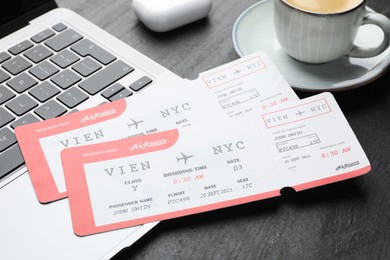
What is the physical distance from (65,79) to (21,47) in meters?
0.09

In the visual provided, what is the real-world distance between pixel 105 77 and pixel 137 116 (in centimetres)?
8

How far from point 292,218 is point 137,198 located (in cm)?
15

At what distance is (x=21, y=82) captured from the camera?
0.61 meters

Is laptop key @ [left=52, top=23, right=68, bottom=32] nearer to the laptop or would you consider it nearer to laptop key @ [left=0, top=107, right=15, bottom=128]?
the laptop

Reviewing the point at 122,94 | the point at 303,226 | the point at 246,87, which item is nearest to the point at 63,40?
the point at 122,94

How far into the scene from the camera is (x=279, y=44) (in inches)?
26.0

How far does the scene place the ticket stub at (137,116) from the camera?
533mm

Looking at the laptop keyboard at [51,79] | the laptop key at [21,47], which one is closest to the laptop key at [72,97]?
the laptop keyboard at [51,79]

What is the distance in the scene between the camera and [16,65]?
2.06 feet

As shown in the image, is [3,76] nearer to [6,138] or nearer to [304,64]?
[6,138]

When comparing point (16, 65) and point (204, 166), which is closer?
point (204, 166)

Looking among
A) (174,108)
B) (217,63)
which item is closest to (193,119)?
(174,108)

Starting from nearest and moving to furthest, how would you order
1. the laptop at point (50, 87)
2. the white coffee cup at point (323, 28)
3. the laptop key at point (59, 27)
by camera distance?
the laptop at point (50, 87)
the white coffee cup at point (323, 28)
the laptop key at point (59, 27)

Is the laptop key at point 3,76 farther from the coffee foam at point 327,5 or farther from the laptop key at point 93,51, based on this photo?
the coffee foam at point 327,5
